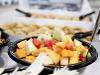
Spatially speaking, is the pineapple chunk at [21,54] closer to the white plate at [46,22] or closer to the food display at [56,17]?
the white plate at [46,22]

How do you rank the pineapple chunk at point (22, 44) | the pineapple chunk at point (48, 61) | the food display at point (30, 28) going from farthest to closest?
the food display at point (30, 28) < the pineapple chunk at point (22, 44) < the pineapple chunk at point (48, 61)

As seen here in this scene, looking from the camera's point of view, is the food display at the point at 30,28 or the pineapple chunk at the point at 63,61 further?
the food display at the point at 30,28

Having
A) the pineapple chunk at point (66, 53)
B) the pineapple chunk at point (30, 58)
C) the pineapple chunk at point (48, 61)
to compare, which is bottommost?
the pineapple chunk at point (30, 58)

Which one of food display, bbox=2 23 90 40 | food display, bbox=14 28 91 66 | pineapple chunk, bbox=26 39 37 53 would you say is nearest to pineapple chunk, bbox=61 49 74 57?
food display, bbox=14 28 91 66

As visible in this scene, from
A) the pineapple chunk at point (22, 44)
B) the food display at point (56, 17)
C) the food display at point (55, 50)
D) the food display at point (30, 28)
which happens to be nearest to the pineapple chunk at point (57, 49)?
the food display at point (55, 50)

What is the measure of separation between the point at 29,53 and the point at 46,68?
0.13 metres

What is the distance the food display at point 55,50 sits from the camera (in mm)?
828

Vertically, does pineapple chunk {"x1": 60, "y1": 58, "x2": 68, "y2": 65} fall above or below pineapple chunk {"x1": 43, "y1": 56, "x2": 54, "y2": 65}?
below

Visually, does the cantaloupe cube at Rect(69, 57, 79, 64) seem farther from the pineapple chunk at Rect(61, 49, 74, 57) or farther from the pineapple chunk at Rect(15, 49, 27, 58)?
the pineapple chunk at Rect(15, 49, 27, 58)

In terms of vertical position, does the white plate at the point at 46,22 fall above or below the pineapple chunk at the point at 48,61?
below

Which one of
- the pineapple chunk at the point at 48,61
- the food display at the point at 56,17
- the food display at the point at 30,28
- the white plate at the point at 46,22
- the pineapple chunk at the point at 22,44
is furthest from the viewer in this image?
the food display at the point at 56,17

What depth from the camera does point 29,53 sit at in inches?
34.3

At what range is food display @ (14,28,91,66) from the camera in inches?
32.6

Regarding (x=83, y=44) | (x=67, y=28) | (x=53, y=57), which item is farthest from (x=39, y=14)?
(x=53, y=57)
